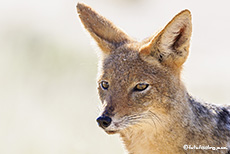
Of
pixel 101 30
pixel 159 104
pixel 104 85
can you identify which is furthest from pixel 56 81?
pixel 159 104

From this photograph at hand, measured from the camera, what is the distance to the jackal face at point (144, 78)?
5.82 meters

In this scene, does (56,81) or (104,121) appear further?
(56,81)

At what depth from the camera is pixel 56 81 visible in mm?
14148

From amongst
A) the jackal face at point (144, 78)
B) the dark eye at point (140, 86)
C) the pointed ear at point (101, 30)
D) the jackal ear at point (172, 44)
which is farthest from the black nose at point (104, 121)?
the pointed ear at point (101, 30)

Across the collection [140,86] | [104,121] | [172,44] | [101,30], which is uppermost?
[101,30]

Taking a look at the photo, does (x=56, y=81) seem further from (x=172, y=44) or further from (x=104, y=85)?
(x=172, y=44)

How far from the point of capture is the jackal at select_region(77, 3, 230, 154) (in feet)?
19.3

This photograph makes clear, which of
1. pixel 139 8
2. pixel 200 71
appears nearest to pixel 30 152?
pixel 200 71

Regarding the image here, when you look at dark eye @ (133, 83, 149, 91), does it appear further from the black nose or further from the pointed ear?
the pointed ear

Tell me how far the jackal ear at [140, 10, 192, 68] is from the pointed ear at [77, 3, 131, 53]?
715 millimetres

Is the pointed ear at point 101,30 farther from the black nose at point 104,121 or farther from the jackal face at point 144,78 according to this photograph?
the black nose at point 104,121

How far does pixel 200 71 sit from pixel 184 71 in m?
10.4

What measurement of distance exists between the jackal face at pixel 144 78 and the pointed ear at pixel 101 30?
0.35 m

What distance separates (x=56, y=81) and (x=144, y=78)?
8389mm
